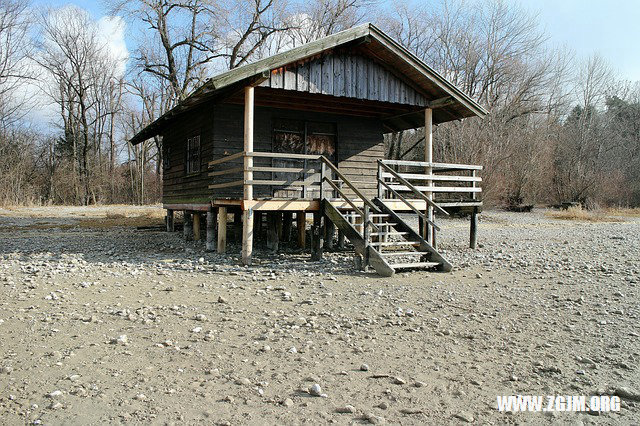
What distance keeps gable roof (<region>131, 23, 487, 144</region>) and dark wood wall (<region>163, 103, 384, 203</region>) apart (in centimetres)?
86

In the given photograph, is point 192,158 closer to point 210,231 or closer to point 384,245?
point 210,231

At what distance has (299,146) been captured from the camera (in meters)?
14.0

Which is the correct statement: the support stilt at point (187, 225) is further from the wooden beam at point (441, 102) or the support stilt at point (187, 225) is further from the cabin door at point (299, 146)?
the wooden beam at point (441, 102)

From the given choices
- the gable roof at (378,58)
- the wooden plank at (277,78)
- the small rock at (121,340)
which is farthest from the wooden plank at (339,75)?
the small rock at (121,340)

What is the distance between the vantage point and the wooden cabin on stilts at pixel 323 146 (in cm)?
1036

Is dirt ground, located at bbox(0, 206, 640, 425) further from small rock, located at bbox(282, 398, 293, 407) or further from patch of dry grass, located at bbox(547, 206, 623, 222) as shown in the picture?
patch of dry grass, located at bbox(547, 206, 623, 222)

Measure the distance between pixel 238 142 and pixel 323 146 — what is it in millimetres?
2586

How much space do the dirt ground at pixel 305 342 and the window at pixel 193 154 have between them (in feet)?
16.9

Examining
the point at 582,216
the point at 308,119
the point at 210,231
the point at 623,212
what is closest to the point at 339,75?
the point at 308,119

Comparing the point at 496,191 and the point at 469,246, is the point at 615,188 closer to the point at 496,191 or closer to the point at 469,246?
the point at 496,191

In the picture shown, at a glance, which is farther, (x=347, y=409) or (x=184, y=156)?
(x=184, y=156)

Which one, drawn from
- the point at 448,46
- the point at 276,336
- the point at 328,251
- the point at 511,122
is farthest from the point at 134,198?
the point at 276,336

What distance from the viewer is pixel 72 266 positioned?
9.32 meters

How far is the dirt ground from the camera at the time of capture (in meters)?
3.65
